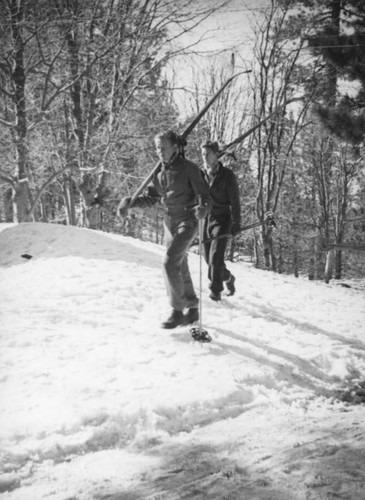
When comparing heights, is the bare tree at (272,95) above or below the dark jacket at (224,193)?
above

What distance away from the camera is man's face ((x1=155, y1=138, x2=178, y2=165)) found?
3760 millimetres

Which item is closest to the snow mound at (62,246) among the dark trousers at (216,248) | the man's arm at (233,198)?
the dark trousers at (216,248)

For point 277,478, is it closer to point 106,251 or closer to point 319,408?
point 319,408

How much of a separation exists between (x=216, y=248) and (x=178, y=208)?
4.42 feet

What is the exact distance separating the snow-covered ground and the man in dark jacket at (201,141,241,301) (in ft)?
1.99

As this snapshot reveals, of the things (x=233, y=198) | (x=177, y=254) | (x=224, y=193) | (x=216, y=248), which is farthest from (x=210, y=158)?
(x=177, y=254)

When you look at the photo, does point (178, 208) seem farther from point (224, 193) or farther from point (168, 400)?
point (168, 400)

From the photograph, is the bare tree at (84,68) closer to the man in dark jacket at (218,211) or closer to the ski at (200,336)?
the man in dark jacket at (218,211)

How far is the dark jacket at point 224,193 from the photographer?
505cm

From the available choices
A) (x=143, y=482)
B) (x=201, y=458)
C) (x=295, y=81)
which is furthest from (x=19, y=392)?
(x=295, y=81)

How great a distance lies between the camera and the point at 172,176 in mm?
3854

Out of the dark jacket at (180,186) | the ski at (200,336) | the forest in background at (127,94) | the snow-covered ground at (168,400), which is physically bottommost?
the snow-covered ground at (168,400)

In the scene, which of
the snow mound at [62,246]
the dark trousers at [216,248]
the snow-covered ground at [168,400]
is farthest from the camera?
the snow mound at [62,246]

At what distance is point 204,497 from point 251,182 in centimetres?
1928
